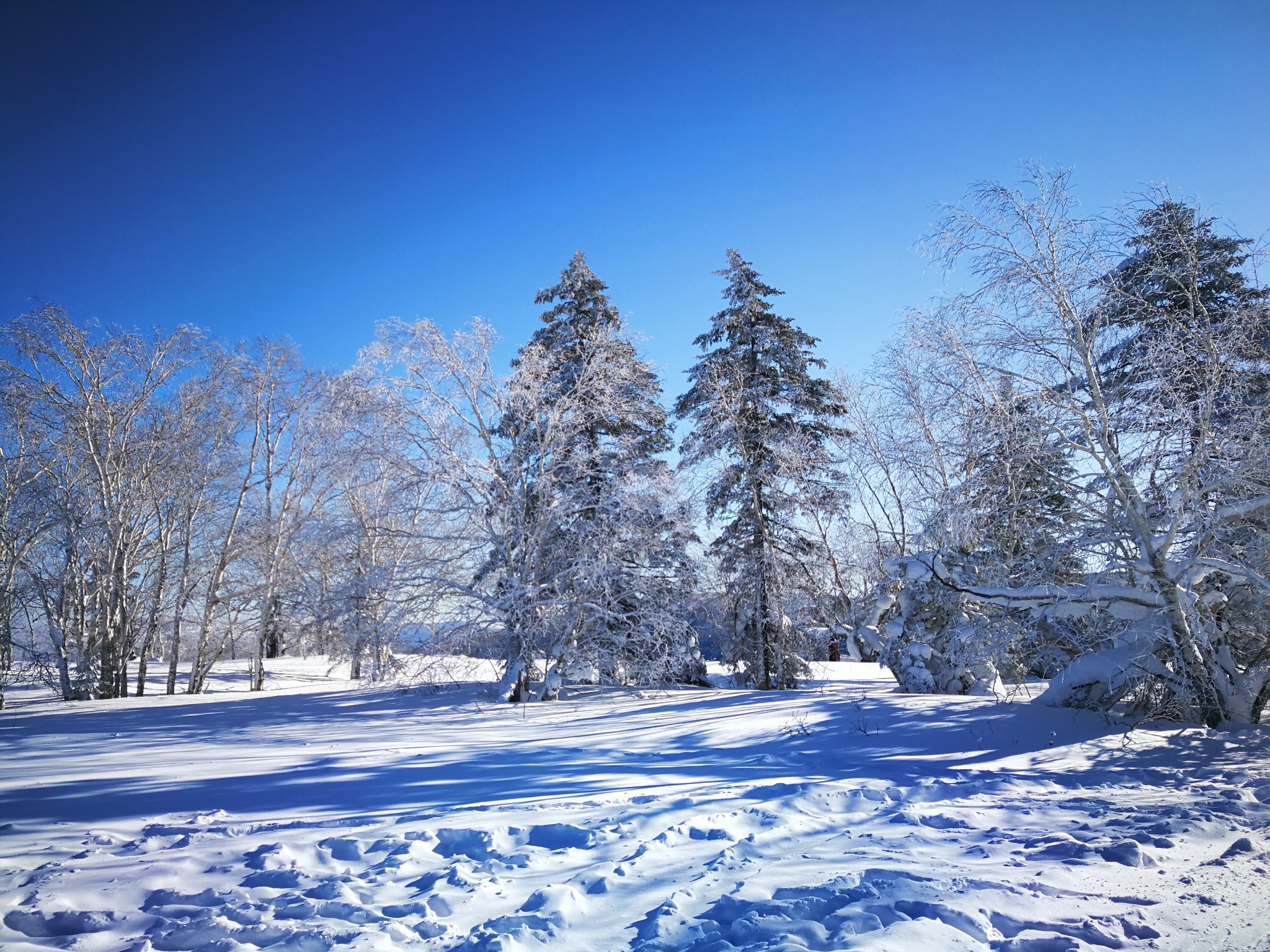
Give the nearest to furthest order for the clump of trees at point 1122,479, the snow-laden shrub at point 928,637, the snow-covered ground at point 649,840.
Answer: the snow-covered ground at point 649,840, the clump of trees at point 1122,479, the snow-laden shrub at point 928,637

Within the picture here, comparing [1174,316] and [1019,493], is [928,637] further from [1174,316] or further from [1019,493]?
[1174,316]

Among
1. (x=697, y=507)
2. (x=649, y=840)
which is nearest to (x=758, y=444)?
(x=697, y=507)

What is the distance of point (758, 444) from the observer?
14633 mm

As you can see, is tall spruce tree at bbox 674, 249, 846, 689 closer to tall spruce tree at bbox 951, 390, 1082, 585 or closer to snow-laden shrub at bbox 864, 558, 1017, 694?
snow-laden shrub at bbox 864, 558, 1017, 694

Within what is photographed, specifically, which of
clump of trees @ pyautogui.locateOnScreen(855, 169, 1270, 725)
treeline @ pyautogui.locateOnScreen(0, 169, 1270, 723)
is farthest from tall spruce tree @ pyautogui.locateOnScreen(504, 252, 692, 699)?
clump of trees @ pyautogui.locateOnScreen(855, 169, 1270, 725)

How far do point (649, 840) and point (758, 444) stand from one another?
1164 centimetres

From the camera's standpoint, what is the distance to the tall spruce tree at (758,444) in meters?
13.9

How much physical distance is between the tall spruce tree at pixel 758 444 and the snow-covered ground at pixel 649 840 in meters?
6.63

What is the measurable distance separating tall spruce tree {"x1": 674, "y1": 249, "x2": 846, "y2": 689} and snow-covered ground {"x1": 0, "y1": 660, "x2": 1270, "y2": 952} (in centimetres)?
663

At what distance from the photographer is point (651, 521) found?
12609 mm

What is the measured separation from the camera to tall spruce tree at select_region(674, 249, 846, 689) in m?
13.9

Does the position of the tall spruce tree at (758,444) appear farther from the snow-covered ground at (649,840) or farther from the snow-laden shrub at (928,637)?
the snow-covered ground at (649,840)

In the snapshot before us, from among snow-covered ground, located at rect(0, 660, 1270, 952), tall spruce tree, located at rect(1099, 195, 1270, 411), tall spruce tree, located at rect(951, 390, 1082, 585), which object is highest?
tall spruce tree, located at rect(1099, 195, 1270, 411)

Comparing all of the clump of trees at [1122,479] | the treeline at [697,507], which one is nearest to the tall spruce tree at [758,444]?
the treeline at [697,507]
